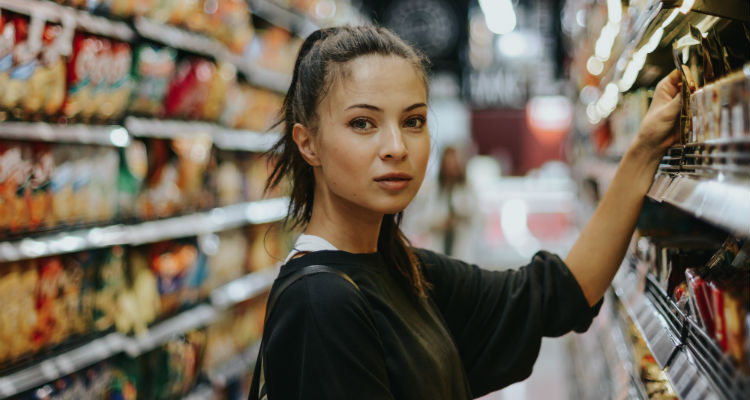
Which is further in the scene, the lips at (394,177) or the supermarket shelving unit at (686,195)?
the lips at (394,177)

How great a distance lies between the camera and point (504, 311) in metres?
1.48

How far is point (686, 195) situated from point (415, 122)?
1.75 ft

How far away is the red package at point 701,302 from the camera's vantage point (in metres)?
0.91

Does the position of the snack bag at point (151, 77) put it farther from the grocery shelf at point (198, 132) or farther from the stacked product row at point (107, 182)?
the stacked product row at point (107, 182)

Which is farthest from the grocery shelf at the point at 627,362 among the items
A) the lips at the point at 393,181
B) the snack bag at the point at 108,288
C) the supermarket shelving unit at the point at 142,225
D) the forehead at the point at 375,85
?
the snack bag at the point at 108,288

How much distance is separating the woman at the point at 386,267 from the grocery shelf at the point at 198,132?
3.10 ft

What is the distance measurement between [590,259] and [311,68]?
2.33 ft

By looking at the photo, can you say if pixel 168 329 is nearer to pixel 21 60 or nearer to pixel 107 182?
pixel 107 182

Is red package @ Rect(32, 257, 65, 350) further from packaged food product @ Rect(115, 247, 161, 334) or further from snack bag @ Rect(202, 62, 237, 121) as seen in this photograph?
snack bag @ Rect(202, 62, 237, 121)

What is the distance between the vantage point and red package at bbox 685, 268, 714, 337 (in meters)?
0.91

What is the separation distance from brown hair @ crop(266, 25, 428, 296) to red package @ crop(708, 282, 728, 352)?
61cm

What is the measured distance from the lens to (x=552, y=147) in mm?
13789

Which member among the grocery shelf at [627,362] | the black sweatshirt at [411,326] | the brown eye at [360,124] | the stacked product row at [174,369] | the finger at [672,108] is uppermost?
the finger at [672,108]

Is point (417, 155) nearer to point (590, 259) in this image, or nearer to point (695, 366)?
point (590, 259)
